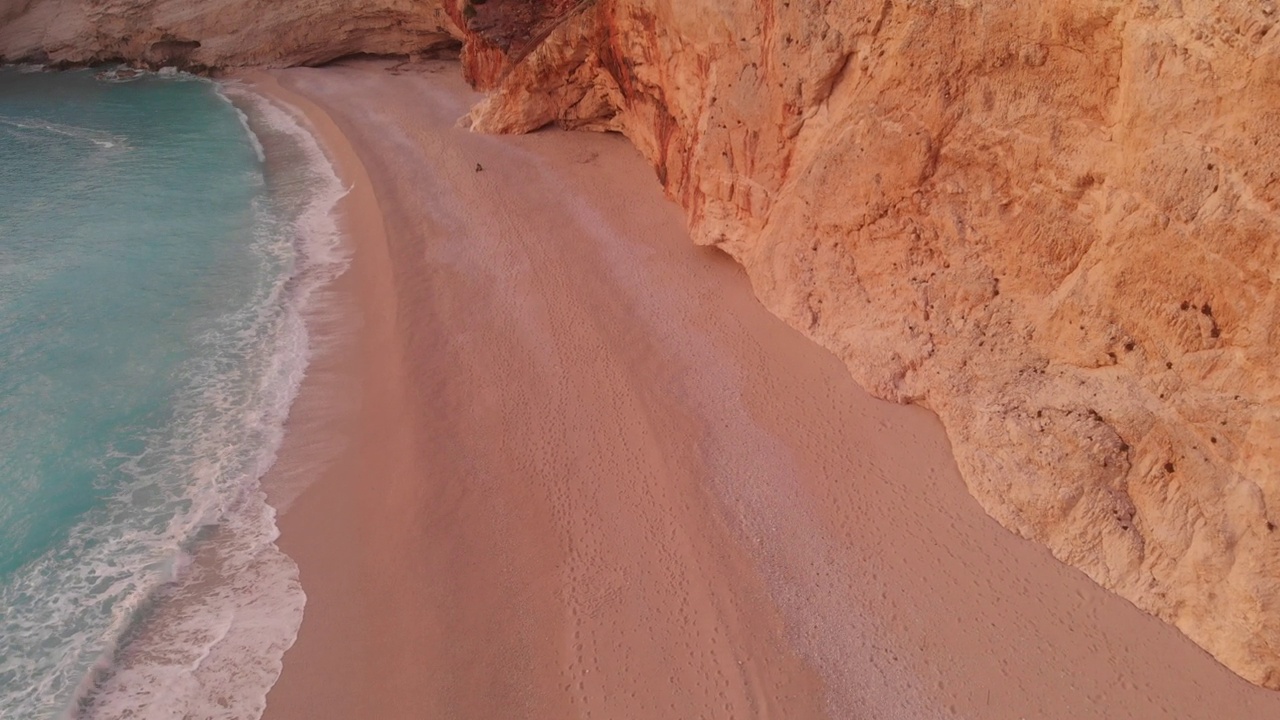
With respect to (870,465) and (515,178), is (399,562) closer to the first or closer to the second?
(870,465)

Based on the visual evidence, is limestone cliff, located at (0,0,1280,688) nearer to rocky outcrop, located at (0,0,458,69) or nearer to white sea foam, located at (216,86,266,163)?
white sea foam, located at (216,86,266,163)

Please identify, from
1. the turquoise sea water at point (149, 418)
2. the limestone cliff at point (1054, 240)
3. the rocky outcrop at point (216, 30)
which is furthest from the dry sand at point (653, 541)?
the rocky outcrop at point (216, 30)

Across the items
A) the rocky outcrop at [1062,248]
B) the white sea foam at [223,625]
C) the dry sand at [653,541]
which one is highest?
the rocky outcrop at [1062,248]

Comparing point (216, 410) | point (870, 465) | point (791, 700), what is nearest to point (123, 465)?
point (216, 410)

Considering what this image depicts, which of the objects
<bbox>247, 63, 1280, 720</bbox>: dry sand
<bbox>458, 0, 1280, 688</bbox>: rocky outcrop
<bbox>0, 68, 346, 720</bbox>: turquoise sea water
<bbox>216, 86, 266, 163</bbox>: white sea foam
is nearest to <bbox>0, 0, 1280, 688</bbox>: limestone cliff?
<bbox>458, 0, 1280, 688</bbox>: rocky outcrop

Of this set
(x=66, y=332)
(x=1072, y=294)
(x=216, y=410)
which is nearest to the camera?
(x=1072, y=294)

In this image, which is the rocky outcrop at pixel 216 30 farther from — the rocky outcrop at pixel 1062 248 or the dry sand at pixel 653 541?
the rocky outcrop at pixel 1062 248
